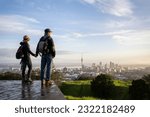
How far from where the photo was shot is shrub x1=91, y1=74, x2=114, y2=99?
1937 inches

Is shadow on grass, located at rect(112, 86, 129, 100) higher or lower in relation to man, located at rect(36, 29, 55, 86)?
lower

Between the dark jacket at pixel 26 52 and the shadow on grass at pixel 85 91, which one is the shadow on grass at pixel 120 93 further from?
the dark jacket at pixel 26 52

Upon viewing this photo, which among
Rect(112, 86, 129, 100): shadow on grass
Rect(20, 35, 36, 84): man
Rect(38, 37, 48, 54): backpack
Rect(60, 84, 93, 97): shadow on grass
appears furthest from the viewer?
Rect(60, 84, 93, 97): shadow on grass

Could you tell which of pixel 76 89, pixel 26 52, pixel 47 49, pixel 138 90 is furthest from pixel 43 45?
pixel 76 89

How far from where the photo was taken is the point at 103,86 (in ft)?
165

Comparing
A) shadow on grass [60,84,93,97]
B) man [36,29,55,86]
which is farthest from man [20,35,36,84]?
shadow on grass [60,84,93,97]

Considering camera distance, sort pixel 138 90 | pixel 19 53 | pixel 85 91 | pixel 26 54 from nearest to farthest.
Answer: pixel 19 53 → pixel 26 54 → pixel 138 90 → pixel 85 91

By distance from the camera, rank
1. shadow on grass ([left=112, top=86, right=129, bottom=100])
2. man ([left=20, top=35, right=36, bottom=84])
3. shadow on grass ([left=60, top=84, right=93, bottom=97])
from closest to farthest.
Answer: man ([left=20, top=35, right=36, bottom=84])
shadow on grass ([left=112, top=86, right=129, bottom=100])
shadow on grass ([left=60, top=84, right=93, bottom=97])

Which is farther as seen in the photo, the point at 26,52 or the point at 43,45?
the point at 26,52

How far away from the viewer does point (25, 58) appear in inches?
535

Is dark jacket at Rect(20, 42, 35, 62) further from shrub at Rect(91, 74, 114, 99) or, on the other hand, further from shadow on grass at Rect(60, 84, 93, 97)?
shrub at Rect(91, 74, 114, 99)

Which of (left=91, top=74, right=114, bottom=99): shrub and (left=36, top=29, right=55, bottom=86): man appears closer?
(left=36, top=29, right=55, bottom=86): man

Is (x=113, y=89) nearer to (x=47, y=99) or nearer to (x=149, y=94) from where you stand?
(x=149, y=94)

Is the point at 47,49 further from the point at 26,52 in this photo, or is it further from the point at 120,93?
the point at 120,93
